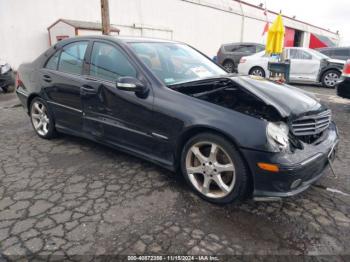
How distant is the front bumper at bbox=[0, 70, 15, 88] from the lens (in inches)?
331

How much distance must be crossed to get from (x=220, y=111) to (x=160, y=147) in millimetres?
775

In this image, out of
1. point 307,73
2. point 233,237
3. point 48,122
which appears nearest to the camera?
point 233,237

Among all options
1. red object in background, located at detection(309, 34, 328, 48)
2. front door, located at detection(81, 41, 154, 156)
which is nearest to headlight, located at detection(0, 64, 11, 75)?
front door, located at detection(81, 41, 154, 156)

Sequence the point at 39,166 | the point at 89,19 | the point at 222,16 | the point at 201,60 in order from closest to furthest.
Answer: the point at 39,166 < the point at 201,60 < the point at 89,19 < the point at 222,16

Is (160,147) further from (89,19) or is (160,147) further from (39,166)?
(89,19)

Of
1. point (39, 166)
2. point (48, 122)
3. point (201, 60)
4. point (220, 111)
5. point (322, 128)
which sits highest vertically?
point (201, 60)

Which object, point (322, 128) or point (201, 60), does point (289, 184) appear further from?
point (201, 60)

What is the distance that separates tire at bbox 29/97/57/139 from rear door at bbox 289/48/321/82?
9241 mm

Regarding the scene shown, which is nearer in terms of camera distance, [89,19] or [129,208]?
[129,208]

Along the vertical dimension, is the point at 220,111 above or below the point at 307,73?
above

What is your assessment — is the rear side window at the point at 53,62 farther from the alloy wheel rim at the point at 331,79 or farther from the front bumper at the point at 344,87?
the alloy wheel rim at the point at 331,79

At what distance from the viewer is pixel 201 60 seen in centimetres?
393

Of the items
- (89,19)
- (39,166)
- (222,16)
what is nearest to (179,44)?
(39,166)

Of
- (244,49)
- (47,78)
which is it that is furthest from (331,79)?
(47,78)
